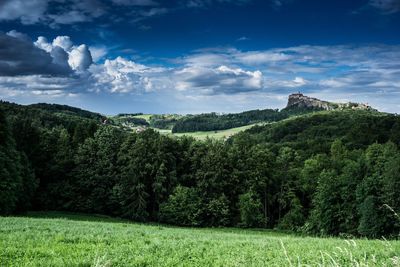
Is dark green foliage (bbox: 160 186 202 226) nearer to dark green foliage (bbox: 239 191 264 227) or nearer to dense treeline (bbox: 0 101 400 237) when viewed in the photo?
dense treeline (bbox: 0 101 400 237)

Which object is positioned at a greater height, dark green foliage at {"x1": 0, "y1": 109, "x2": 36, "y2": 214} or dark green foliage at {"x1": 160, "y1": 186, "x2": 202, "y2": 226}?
dark green foliage at {"x1": 0, "y1": 109, "x2": 36, "y2": 214}

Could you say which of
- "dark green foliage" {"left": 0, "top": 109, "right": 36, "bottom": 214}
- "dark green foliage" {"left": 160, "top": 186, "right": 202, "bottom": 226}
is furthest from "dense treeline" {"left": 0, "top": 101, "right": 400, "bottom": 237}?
"dark green foliage" {"left": 0, "top": 109, "right": 36, "bottom": 214}

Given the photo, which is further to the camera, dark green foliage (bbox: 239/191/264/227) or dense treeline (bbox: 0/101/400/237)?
dark green foliage (bbox: 239/191/264/227)

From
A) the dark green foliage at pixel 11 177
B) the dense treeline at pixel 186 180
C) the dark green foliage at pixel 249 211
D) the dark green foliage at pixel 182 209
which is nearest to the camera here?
the dark green foliage at pixel 11 177

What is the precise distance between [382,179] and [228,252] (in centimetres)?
5451

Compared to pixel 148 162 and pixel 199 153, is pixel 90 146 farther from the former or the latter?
pixel 199 153

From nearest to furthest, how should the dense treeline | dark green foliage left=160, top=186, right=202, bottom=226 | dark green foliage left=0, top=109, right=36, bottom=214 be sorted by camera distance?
1. dark green foliage left=0, top=109, right=36, bottom=214
2. the dense treeline
3. dark green foliage left=160, top=186, right=202, bottom=226

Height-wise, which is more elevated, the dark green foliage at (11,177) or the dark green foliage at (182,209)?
the dark green foliage at (11,177)

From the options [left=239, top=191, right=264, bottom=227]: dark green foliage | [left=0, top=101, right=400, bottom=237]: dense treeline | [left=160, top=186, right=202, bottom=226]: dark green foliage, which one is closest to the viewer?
[left=0, top=101, right=400, bottom=237]: dense treeline

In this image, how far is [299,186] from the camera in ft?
268

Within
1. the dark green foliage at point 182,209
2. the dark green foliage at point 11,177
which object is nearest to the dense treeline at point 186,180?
the dark green foliage at point 182,209

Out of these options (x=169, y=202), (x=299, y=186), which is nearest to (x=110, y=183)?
(x=169, y=202)

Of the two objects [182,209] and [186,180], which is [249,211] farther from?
[186,180]

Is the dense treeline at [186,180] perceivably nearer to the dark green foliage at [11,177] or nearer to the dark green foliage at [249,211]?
the dark green foliage at [249,211]
